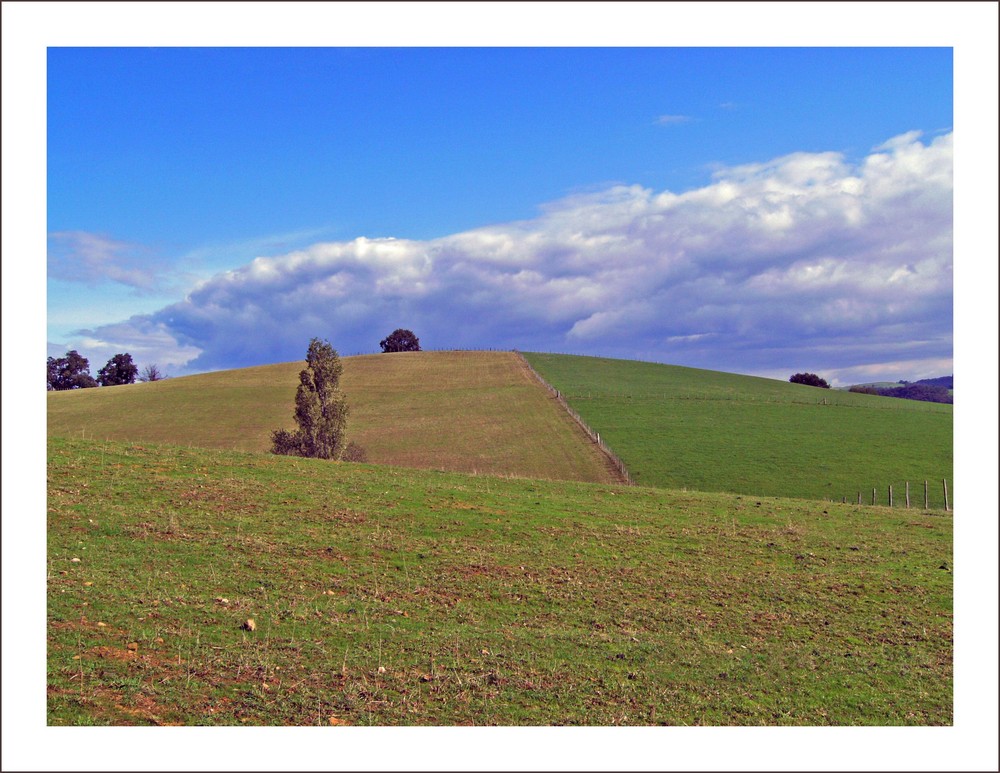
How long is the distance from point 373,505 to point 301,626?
32.0 feet

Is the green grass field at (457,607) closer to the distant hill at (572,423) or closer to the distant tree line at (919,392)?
the distant hill at (572,423)

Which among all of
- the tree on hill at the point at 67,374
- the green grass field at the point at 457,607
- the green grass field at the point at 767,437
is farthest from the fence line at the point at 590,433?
the tree on hill at the point at 67,374

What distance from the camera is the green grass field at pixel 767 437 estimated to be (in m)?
48.4

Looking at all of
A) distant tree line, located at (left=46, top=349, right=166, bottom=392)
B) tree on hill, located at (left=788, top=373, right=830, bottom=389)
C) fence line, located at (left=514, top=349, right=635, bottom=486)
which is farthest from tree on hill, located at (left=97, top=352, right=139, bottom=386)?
tree on hill, located at (left=788, top=373, right=830, bottom=389)

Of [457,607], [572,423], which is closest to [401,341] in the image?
[572,423]

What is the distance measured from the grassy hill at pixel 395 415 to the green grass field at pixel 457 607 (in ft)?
83.1

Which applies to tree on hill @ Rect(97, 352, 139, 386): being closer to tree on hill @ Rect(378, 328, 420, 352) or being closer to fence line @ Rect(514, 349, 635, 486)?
tree on hill @ Rect(378, 328, 420, 352)

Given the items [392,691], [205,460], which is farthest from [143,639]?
[205,460]

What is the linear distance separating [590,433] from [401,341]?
79206 millimetres

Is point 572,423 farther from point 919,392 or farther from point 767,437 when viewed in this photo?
point 919,392

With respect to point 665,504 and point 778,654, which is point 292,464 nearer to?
point 665,504

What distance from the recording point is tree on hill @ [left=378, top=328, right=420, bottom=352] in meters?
135

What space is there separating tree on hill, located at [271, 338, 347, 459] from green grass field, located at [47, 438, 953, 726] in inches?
758

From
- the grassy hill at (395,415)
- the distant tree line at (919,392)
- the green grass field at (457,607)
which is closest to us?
the green grass field at (457,607)
